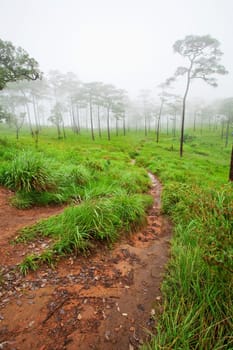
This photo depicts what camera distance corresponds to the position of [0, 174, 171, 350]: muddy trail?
1.75m

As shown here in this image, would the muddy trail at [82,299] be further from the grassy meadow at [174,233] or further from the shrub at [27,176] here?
the shrub at [27,176]

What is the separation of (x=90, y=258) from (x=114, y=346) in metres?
1.38

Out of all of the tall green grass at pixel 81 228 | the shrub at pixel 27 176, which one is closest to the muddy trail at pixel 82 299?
the tall green grass at pixel 81 228

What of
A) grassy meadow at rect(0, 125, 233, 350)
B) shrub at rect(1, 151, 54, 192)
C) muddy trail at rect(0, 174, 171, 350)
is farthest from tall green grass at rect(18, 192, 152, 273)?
shrub at rect(1, 151, 54, 192)

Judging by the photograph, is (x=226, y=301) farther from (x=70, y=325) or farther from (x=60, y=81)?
(x=60, y=81)

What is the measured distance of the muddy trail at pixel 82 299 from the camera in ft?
5.73

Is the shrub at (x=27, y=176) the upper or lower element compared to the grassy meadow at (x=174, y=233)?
upper

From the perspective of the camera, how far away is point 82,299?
2.20m

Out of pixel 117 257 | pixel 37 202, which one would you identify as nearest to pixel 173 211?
pixel 117 257

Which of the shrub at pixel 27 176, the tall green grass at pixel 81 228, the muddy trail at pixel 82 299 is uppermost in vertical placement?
the shrub at pixel 27 176

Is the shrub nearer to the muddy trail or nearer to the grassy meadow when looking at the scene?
the grassy meadow

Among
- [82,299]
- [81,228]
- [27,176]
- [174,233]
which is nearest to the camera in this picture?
[82,299]

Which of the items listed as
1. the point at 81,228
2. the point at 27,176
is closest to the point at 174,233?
the point at 81,228

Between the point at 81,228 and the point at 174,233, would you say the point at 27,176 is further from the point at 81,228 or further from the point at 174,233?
the point at 174,233
